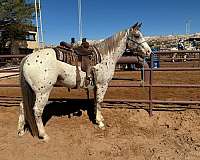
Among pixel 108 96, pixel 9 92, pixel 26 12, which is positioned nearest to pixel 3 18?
pixel 26 12

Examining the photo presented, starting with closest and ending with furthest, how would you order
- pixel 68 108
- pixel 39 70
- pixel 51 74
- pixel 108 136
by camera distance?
pixel 39 70, pixel 51 74, pixel 108 136, pixel 68 108

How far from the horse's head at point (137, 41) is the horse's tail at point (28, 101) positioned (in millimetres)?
1906

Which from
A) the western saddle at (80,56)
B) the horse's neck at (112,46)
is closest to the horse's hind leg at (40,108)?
the western saddle at (80,56)

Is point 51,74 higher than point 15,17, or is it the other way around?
point 15,17

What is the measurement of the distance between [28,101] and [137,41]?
7.17 ft

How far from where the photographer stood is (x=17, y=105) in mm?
7293

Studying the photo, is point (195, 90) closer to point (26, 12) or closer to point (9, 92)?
point (9, 92)

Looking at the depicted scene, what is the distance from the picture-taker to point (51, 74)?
494cm

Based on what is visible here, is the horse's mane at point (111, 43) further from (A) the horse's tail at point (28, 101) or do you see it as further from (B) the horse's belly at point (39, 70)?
(A) the horse's tail at point (28, 101)

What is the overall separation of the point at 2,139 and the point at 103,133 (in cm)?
175

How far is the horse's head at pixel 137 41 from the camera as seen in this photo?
5.56 meters

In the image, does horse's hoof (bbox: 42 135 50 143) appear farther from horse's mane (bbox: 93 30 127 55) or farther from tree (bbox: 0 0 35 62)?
tree (bbox: 0 0 35 62)

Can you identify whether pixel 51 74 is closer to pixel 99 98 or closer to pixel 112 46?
pixel 99 98

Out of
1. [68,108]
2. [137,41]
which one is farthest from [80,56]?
[68,108]
